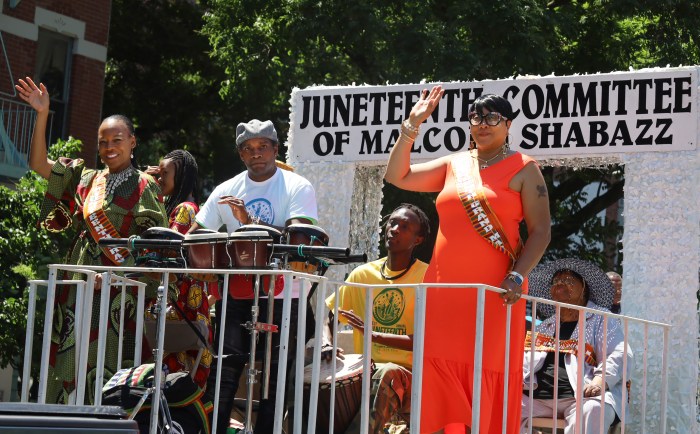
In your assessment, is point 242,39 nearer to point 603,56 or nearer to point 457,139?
point 603,56

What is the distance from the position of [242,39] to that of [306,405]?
1156 cm

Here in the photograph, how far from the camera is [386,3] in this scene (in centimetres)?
1574

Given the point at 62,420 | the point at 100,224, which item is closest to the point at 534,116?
the point at 100,224

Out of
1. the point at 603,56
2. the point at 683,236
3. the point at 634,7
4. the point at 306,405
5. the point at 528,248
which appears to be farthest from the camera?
the point at 603,56

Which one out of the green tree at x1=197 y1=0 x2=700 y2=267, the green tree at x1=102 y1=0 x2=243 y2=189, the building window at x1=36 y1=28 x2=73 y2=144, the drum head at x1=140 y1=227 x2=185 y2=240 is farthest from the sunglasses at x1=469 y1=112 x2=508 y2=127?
the green tree at x1=102 y1=0 x2=243 y2=189

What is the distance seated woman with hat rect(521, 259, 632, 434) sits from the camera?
6.99 meters

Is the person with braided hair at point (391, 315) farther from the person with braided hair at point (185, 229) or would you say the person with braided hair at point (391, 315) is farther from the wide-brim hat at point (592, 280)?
the wide-brim hat at point (592, 280)

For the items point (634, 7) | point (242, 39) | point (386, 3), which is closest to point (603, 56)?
point (634, 7)

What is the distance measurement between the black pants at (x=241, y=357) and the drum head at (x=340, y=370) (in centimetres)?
14

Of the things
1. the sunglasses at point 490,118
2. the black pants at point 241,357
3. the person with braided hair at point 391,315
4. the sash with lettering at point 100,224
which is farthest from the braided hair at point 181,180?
the sunglasses at point 490,118

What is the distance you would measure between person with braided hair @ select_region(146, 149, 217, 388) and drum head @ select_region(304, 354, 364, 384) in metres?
0.56

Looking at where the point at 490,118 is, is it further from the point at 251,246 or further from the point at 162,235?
the point at 162,235

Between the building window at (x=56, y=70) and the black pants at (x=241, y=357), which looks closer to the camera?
the black pants at (x=241, y=357)

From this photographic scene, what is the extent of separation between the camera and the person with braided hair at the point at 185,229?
6.04 m
